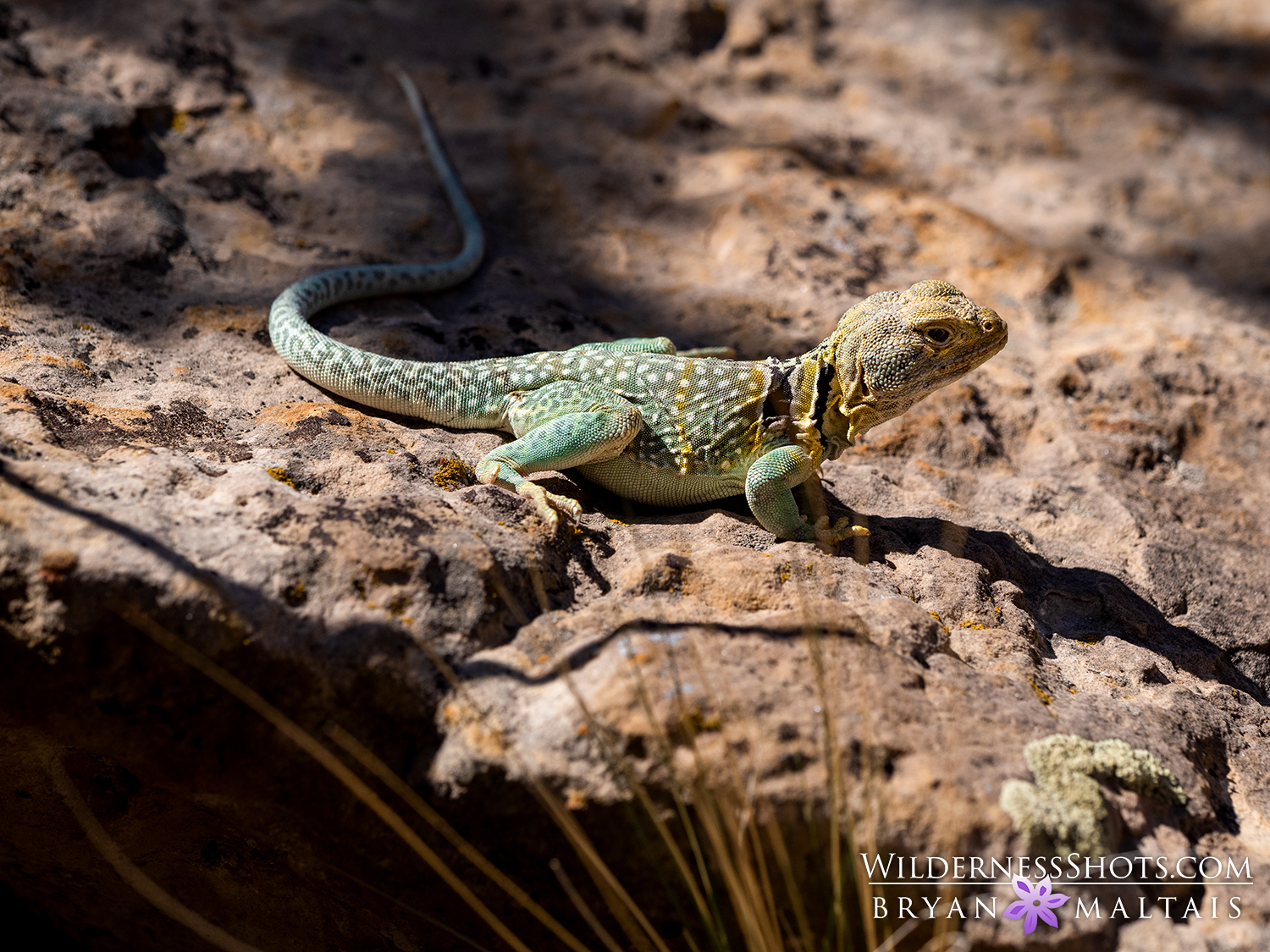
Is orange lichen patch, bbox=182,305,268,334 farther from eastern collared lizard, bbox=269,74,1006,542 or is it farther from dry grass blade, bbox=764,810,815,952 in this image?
dry grass blade, bbox=764,810,815,952

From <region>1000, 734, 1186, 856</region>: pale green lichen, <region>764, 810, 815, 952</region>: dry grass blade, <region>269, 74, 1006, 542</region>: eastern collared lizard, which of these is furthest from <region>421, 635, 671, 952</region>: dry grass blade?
<region>1000, 734, 1186, 856</region>: pale green lichen

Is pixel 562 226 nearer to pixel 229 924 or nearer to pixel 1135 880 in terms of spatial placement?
pixel 229 924

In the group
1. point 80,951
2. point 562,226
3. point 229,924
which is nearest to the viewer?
point 229,924

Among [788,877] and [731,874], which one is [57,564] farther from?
[788,877]

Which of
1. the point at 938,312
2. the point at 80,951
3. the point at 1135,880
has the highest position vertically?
the point at 938,312

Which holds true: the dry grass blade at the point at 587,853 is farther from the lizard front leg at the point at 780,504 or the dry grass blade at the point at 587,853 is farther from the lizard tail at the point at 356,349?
the lizard tail at the point at 356,349

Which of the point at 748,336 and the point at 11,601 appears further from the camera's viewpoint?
the point at 748,336

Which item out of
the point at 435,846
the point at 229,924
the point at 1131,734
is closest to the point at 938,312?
the point at 1131,734
